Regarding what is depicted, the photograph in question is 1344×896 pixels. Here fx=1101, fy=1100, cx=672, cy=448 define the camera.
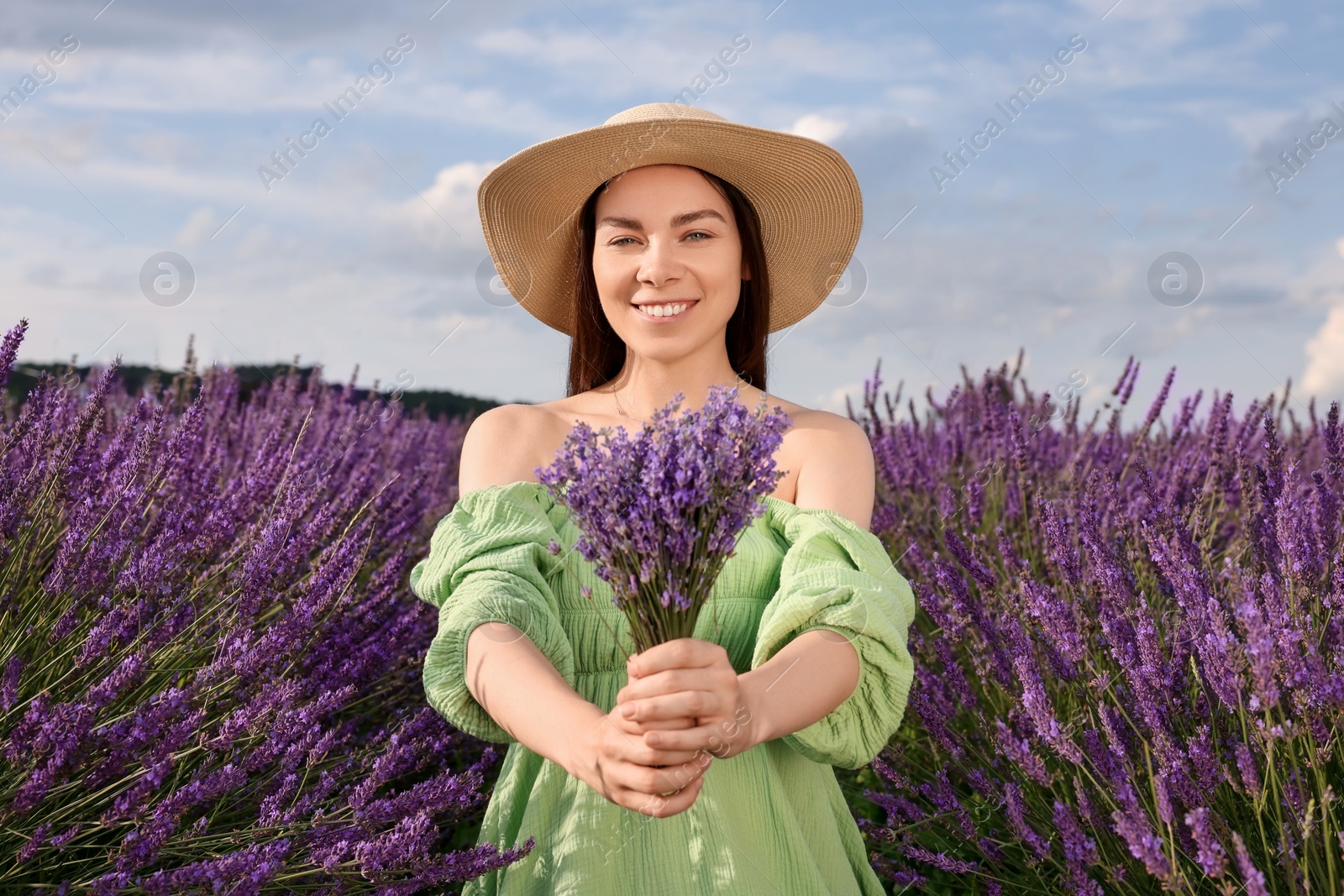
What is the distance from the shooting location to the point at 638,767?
1.26 meters

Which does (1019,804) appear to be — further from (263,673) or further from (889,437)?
(889,437)

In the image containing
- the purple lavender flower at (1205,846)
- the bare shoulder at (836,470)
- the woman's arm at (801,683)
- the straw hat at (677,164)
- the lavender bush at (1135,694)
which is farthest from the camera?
the straw hat at (677,164)

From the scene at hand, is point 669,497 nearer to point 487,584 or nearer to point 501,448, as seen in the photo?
point 487,584

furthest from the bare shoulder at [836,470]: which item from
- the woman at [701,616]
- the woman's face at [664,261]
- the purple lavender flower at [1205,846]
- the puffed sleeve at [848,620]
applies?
the purple lavender flower at [1205,846]

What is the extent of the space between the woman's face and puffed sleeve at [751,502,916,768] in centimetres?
42

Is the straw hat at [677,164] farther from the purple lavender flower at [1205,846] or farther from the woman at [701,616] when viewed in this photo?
the purple lavender flower at [1205,846]

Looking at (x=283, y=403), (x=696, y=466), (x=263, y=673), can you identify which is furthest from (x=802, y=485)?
(x=283, y=403)

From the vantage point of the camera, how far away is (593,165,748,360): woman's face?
187cm

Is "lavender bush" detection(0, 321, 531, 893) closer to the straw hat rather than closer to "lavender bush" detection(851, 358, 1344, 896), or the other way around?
the straw hat

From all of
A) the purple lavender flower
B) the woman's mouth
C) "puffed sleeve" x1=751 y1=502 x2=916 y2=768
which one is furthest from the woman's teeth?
the purple lavender flower

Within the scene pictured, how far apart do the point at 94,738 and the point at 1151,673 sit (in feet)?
5.15

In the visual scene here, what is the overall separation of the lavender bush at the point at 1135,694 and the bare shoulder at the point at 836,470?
34 centimetres

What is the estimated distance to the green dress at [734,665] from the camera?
1521mm

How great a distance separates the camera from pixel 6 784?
158 cm
